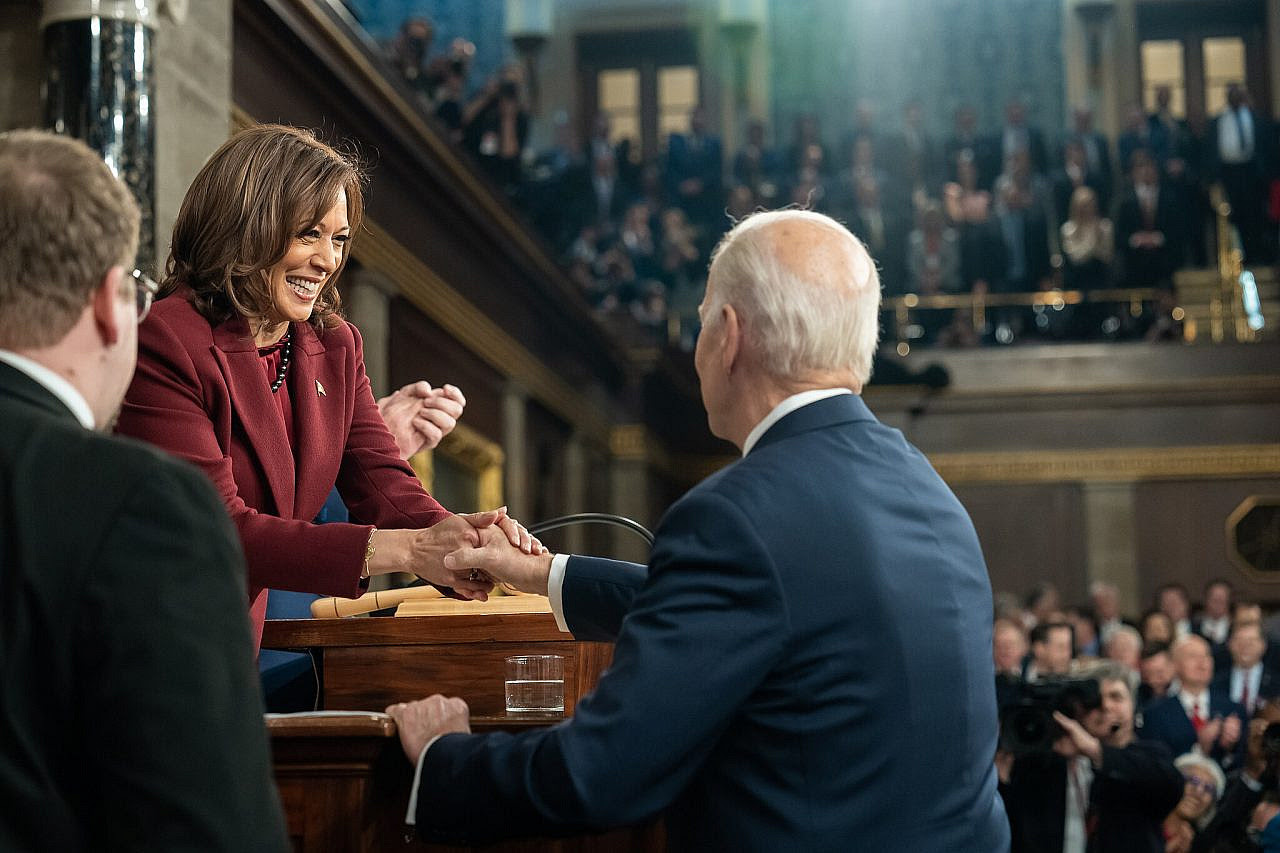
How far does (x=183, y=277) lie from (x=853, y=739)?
1557mm

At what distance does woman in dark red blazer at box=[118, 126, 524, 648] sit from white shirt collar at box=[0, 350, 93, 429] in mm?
1080

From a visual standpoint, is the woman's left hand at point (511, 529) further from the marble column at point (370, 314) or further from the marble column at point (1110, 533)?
the marble column at point (1110, 533)

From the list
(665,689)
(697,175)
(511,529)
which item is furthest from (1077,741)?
(697,175)

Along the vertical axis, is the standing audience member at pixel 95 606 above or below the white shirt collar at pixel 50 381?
below

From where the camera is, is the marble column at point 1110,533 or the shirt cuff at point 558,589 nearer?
the shirt cuff at point 558,589

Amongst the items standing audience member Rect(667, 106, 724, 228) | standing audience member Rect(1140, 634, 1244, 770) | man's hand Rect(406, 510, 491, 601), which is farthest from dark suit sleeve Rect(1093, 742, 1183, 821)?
standing audience member Rect(667, 106, 724, 228)

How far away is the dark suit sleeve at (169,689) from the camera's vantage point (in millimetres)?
1481

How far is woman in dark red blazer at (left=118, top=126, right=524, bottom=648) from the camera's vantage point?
277 centimetres

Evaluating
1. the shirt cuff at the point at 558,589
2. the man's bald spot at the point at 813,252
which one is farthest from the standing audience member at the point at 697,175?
the man's bald spot at the point at 813,252

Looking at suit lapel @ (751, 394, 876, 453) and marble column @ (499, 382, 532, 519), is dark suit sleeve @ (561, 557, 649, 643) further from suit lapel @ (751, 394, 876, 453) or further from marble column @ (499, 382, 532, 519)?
marble column @ (499, 382, 532, 519)

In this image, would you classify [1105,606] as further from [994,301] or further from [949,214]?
[949,214]

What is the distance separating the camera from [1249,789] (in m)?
5.44

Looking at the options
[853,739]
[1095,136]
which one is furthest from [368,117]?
[1095,136]

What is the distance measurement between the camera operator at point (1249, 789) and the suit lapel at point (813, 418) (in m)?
3.63
